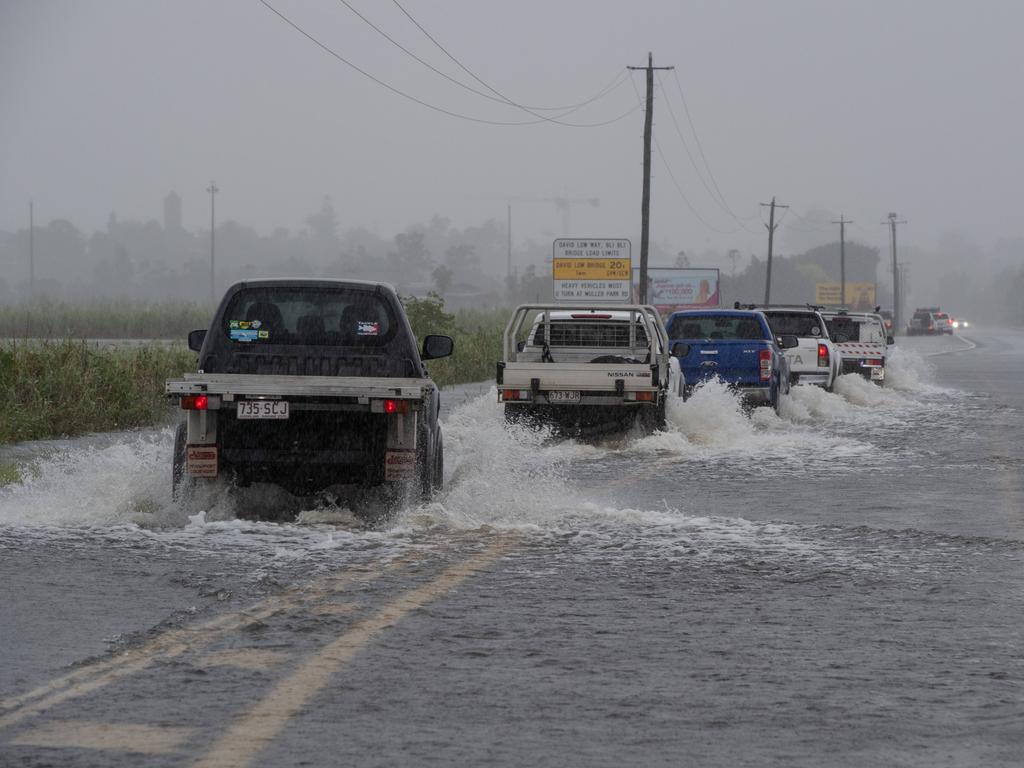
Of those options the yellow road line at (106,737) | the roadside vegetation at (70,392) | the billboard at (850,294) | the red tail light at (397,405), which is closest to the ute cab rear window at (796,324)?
the roadside vegetation at (70,392)

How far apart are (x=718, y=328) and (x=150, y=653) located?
62.2 feet

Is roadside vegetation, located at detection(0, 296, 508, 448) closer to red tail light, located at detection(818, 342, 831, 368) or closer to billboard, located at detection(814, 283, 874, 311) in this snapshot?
red tail light, located at detection(818, 342, 831, 368)

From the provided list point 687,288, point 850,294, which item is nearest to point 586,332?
point 687,288

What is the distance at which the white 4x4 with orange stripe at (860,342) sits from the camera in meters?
34.8

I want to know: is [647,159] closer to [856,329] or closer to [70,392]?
[856,329]

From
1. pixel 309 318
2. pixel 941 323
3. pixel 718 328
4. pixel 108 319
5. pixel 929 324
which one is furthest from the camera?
pixel 941 323

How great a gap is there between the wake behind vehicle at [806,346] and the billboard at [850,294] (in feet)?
414

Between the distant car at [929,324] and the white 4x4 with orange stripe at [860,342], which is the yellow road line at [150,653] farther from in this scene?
the distant car at [929,324]

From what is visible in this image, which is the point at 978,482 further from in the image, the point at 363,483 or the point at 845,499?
the point at 363,483

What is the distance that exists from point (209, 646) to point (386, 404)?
3976 mm

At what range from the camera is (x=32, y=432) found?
19797mm

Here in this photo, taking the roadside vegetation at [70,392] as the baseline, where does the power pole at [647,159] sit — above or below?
above

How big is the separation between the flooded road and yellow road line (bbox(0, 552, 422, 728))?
2cm

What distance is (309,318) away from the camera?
12453 millimetres
